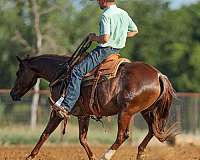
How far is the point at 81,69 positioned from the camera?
11773mm

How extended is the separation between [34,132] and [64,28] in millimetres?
16635

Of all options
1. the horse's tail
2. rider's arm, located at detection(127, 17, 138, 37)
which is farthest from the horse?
rider's arm, located at detection(127, 17, 138, 37)

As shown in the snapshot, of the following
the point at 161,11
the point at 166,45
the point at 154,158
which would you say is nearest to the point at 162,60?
the point at 166,45

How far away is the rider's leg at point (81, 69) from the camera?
11727mm

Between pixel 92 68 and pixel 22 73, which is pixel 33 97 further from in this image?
pixel 92 68

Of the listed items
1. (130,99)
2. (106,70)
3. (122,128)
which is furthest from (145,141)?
(106,70)

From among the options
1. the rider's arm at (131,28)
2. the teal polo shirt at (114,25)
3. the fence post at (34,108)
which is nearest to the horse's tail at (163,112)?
the teal polo shirt at (114,25)

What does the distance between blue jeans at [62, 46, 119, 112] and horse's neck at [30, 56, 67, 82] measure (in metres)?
0.76

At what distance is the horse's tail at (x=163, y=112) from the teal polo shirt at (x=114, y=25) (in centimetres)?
99

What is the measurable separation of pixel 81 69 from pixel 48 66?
1188mm

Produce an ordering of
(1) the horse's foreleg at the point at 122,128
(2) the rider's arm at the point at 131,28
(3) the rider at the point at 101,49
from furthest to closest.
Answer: (2) the rider's arm at the point at 131,28 < (3) the rider at the point at 101,49 < (1) the horse's foreleg at the point at 122,128

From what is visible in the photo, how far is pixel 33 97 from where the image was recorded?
2441 centimetres

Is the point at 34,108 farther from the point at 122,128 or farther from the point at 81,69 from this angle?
the point at 122,128

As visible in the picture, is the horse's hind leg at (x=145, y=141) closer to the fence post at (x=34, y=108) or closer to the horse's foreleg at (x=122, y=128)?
the horse's foreleg at (x=122, y=128)
